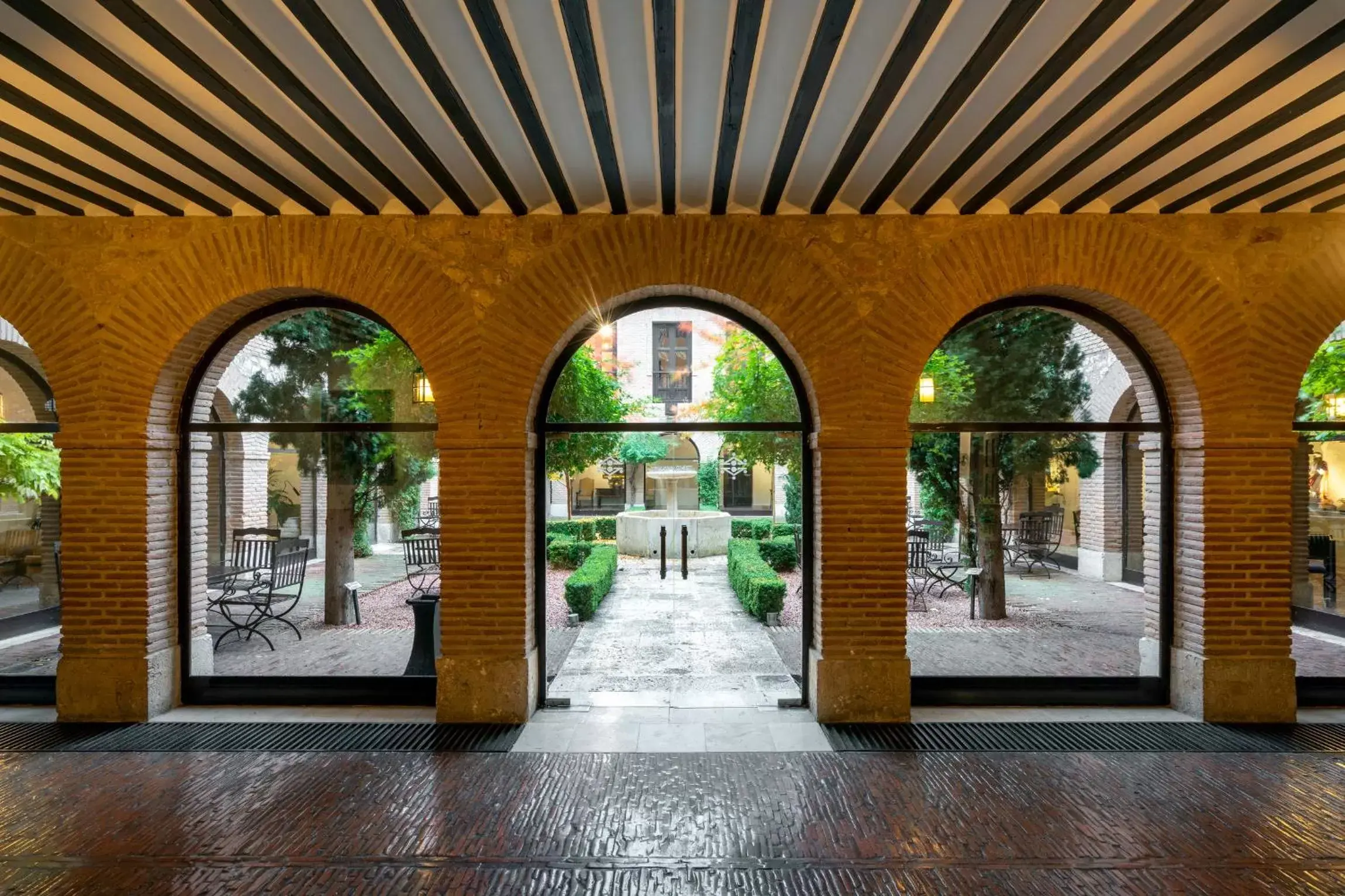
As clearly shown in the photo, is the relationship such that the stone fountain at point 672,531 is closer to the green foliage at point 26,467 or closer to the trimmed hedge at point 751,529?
the trimmed hedge at point 751,529

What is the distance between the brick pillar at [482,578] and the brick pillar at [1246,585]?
5.14 meters

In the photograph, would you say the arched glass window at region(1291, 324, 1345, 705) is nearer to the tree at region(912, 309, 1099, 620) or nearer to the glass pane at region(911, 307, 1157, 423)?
the glass pane at region(911, 307, 1157, 423)

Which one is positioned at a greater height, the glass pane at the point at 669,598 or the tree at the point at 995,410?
the tree at the point at 995,410

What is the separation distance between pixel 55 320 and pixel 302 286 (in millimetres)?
1825

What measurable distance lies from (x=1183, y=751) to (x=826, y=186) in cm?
452

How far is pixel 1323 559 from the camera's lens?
665 cm

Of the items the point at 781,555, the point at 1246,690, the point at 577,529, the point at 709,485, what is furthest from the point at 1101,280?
the point at 709,485

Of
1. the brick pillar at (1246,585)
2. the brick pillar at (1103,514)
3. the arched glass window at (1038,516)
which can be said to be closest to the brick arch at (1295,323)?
the brick pillar at (1246,585)

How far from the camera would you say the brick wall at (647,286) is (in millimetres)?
4633

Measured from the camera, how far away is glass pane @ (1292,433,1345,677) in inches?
232

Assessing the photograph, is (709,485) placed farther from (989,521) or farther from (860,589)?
(860,589)

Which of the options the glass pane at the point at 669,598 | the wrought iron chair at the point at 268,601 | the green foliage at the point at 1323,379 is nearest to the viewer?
the green foliage at the point at 1323,379

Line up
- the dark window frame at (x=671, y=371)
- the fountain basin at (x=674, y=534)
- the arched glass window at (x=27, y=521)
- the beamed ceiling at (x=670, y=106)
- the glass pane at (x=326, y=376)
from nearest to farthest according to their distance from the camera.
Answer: the beamed ceiling at (x=670, y=106) < the arched glass window at (x=27, y=521) < the glass pane at (x=326, y=376) < the fountain basin at (x=674, y=534) < the dark window frame at (x=671, y=371)

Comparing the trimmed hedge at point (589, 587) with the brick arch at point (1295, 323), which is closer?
the brick arch at point (1295, 323)
